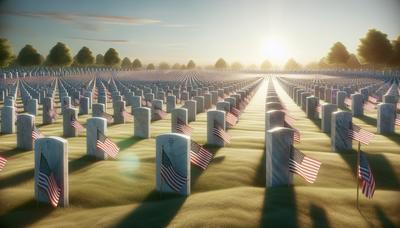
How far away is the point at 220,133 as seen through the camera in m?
13.3

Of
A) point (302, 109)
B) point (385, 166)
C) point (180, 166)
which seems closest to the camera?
point (180, 166)

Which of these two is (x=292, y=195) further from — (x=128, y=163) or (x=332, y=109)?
(x=332, y=109)

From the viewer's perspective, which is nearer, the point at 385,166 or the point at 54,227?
the point at 54,227

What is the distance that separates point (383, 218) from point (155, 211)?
166 inches

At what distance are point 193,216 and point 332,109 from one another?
10507 mm

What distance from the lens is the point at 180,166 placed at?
9141 millimetres

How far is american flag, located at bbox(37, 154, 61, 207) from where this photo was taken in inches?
325

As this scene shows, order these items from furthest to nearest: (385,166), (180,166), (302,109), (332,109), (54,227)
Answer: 1. (302,109)
2. (332,109)
3. (385,166)
4. (180,166)
5. (54,227)

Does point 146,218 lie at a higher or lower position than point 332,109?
lower

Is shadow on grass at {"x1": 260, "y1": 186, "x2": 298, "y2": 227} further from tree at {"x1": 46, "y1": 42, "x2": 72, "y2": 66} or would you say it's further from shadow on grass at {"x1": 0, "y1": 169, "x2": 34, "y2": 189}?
tree at {"x1": 46, "y1": 42, "x2": 72, "y2": 66}

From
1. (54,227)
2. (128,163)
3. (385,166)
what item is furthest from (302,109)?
(54,227)

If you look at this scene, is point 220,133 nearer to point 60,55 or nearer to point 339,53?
point 60,55

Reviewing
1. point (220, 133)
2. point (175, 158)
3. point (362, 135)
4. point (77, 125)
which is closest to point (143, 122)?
point (77, 125)

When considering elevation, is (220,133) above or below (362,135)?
below
